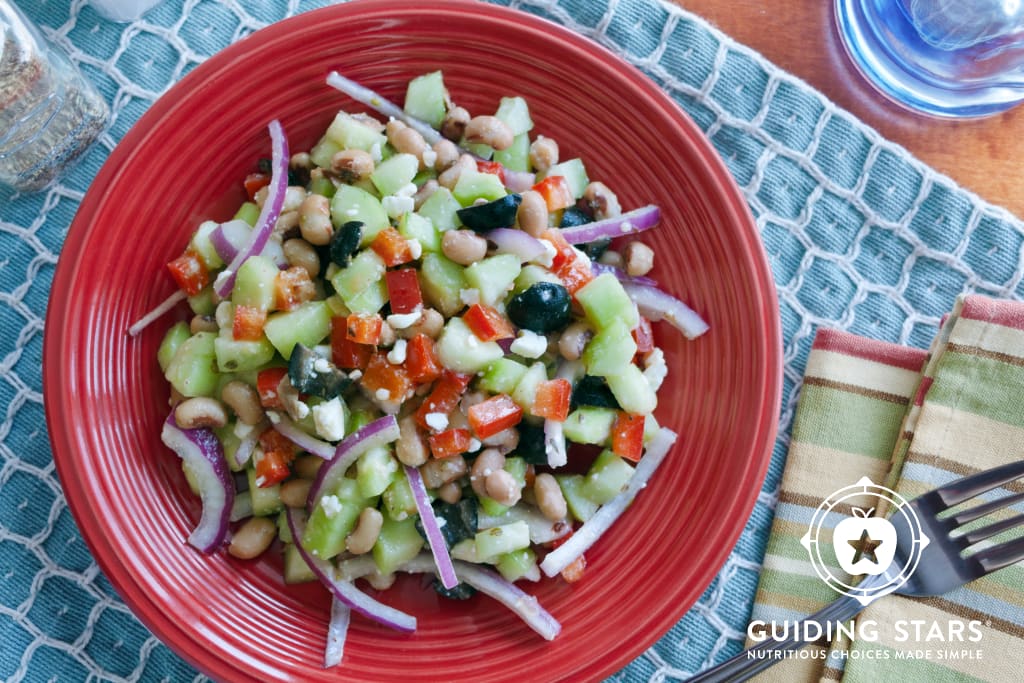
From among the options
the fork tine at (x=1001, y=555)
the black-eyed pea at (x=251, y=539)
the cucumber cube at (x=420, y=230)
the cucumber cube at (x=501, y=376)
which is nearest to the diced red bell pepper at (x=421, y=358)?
the cucumber cube at (x=501, y=376)

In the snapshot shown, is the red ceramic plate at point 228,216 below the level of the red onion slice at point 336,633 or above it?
above

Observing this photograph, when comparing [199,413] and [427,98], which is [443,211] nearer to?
[427,98]

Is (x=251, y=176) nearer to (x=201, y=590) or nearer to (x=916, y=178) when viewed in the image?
(x=201, y=590)

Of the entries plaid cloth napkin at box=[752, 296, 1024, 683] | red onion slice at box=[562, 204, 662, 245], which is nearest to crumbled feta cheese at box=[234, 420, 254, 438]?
red onion slice at box=[562, 204, 662, 245]

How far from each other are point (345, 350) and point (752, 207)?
4.01ft

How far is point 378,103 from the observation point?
221cm

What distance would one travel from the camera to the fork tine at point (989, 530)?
2.13 m

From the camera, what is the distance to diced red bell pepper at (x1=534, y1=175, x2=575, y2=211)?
2.16 m

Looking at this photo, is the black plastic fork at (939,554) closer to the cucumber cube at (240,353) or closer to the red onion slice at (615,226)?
the red onion slice at (615,226)

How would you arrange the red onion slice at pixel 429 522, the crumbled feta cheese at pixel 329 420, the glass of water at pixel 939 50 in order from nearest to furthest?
the crumbled feta cheese at pixel 329 420
the red onion slice at pixel 429 522
the glass of water at pixel 939 50

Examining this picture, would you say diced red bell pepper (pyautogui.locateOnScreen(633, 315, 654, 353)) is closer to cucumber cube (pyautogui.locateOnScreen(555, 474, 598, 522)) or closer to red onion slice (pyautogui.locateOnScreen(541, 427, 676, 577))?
red onion slice (pyautogui.locateOnScreen(541, 427, 676, 577))

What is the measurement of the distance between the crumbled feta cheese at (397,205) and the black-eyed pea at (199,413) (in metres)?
0.60

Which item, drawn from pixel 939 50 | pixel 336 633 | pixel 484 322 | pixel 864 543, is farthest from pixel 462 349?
pixel 939 50

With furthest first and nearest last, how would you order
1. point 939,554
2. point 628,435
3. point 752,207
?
point 752,207 → point 939,554 → point 628,435
